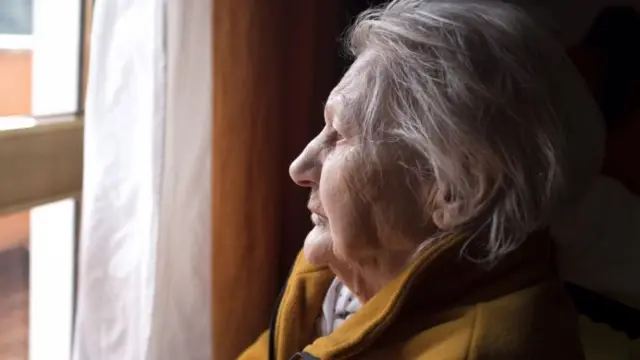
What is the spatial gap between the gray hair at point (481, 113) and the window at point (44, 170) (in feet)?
1.53

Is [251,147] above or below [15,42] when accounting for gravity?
below

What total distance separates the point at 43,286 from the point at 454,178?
2.39 feet

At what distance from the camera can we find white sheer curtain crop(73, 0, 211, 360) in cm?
100

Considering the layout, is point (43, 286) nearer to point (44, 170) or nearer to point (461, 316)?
point (44, 170)

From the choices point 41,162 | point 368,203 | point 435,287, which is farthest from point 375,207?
point 41,162

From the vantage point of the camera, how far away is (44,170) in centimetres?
108

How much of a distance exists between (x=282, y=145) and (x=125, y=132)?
12.3 inches

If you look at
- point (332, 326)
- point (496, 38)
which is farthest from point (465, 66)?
point (332, 326)

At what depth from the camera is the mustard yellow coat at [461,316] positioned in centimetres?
86

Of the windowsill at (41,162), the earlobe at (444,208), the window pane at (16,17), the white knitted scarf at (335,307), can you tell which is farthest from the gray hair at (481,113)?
the window pane at (16,17)

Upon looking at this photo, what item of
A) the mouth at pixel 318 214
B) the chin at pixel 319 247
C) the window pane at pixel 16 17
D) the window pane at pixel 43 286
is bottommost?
the window pane at pixel 43 286

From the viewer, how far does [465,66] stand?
0.86 meters

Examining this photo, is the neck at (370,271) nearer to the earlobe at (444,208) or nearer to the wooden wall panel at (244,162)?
the earlobe at (444,208)

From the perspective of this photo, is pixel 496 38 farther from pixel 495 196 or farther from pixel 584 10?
pixel 584 10
